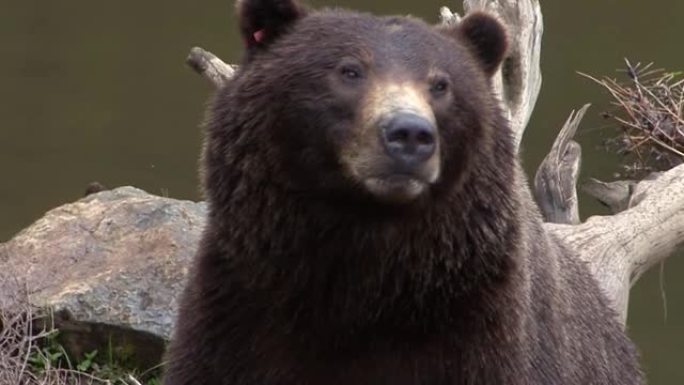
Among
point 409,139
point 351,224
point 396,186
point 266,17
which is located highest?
point 266,17

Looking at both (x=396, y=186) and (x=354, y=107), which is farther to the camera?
(x=354, y=107)

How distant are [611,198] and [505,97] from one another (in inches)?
50.0

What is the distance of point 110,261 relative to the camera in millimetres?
7039

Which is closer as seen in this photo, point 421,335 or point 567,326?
point 421,335

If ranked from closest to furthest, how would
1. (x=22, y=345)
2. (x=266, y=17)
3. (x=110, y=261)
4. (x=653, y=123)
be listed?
(x=266, y=17)
(x=22, y=345)
(x=110, y=261)
(x=653, y=123)

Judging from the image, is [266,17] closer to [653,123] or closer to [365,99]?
[365,99]

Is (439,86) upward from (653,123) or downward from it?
upward

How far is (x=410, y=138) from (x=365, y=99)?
0.26m

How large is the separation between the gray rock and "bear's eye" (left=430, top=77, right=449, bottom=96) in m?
2.42

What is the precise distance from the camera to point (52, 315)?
6.61m

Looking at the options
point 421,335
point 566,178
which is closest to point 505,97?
point 566,178

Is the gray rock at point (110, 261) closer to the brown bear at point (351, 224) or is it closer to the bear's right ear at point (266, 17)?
the brown bear at point (351, 224)

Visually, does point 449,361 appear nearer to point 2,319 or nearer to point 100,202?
point 2,319

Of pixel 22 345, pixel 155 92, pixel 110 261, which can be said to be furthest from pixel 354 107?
pixel 155 92
